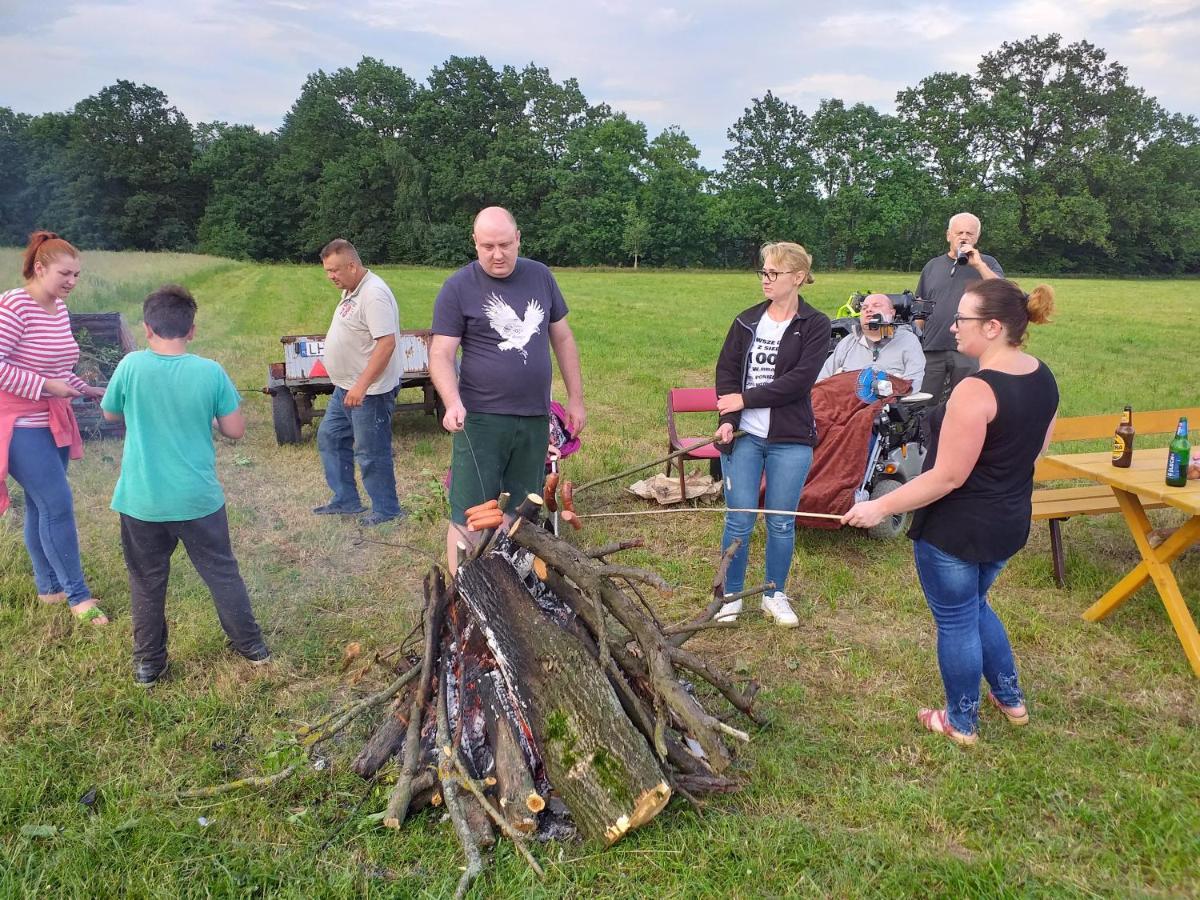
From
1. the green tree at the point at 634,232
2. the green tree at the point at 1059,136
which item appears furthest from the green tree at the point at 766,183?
the green tree at the point at 1059,136

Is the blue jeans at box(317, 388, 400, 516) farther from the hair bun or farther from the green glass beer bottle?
the green glass beer bottle

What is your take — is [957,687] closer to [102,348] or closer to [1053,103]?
[102,348]

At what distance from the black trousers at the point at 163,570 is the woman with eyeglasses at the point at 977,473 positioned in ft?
8.86

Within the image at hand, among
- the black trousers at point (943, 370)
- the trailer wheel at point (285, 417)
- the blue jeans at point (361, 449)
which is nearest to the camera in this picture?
the blue jeans at point (361, 449)

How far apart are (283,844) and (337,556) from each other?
8.78ft

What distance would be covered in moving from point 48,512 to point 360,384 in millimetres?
1900

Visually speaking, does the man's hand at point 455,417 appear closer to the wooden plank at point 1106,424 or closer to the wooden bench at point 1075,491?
the wooden bench at point 1075,491

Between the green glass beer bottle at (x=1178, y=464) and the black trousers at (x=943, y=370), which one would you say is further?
the black trousers at (x=943, y=370)

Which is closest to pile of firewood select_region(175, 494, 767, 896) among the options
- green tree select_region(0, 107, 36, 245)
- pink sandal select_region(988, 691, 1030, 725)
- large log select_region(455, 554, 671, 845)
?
large log select_region(455, 554, 671, 845)

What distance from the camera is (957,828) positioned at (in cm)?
262

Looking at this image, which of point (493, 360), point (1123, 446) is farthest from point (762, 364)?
point (1123, 446)

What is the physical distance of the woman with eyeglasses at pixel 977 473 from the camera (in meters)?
2.64

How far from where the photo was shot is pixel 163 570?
3389 millimetres

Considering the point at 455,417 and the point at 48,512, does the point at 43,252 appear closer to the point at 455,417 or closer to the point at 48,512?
the point at 48,512
